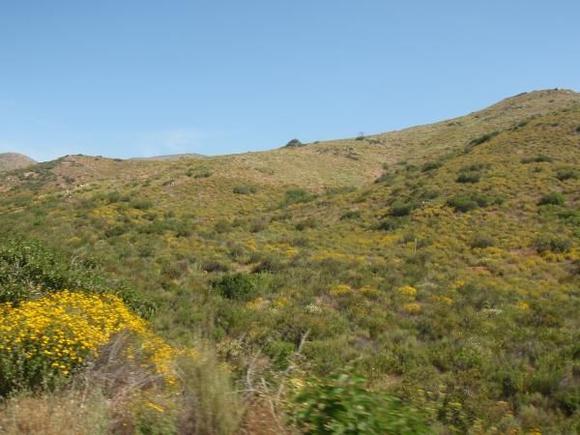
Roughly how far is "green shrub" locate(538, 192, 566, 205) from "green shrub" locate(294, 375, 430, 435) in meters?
25.0

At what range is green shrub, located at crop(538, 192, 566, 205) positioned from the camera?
2691cm

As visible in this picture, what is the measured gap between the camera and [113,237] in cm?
2541

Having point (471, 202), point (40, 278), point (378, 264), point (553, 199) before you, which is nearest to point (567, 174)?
point (553, 199)

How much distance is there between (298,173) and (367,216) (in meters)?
19.4

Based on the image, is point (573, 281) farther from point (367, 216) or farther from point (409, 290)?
point (367, 216)

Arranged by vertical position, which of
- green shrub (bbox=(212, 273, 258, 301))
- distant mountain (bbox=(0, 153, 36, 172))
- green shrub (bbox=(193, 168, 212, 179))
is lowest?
green shrub (bbox=(212, 273, 258, 301))

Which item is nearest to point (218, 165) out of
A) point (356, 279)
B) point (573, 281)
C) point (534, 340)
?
point (356, 279)

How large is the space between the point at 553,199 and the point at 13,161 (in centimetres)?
12594

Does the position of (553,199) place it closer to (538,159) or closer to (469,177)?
(469,177)

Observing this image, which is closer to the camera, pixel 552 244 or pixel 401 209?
pixel 552 244

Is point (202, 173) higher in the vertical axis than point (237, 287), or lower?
higher

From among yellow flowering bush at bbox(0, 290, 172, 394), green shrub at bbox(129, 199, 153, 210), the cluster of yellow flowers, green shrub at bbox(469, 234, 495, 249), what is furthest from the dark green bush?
green shrub at bbox(129, 199, 153, 210)

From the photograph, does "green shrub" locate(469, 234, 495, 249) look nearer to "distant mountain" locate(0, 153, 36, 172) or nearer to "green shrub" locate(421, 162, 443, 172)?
"green shrub" locate(421, 162, 443, 172)

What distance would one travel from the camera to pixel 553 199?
27.0 metres
